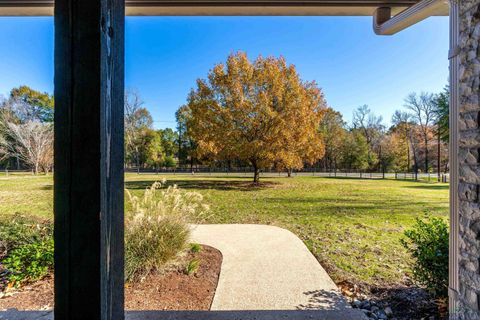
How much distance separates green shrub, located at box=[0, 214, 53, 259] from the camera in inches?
102

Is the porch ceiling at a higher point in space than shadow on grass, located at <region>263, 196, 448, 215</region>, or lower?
higher

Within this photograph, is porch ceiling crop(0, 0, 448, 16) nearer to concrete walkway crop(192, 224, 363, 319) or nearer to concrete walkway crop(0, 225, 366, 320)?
concrete walkway crop(0, 225, 366, 320)

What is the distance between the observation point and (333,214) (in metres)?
5.57

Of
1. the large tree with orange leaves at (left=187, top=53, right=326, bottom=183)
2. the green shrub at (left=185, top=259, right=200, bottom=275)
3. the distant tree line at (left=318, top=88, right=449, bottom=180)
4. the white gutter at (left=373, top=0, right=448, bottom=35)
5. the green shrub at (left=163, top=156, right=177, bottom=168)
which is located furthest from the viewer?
the green shrub at (left=163, top=156, right=177, bottom=168)

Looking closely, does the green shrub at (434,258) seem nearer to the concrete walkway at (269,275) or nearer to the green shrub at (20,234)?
the concrete walkway at (269,275)

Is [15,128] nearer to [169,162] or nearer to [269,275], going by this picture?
[269,275]

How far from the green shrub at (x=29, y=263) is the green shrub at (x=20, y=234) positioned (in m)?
0.21

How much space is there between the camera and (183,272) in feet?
8.54

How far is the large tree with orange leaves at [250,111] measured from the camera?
8.49m

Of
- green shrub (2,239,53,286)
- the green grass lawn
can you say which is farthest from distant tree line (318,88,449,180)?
green shrub (2,239,53,286)

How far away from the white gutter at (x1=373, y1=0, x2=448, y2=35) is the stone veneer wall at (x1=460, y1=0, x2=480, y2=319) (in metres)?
0.19

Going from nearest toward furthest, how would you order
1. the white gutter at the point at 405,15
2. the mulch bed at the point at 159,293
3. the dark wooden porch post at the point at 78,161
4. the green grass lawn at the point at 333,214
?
the dark wooden porch post at the point at 78,161, the white gutter at the point at 405,15, the mulch bed at the point at 159,293, the green grass lawn at the point at 333,214

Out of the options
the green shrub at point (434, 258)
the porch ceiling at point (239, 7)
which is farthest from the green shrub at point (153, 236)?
the green shrub at point (434, 258)

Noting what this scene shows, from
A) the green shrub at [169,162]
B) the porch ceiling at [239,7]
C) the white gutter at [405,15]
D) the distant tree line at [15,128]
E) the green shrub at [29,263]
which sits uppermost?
the porch ceiling at [239,7]
